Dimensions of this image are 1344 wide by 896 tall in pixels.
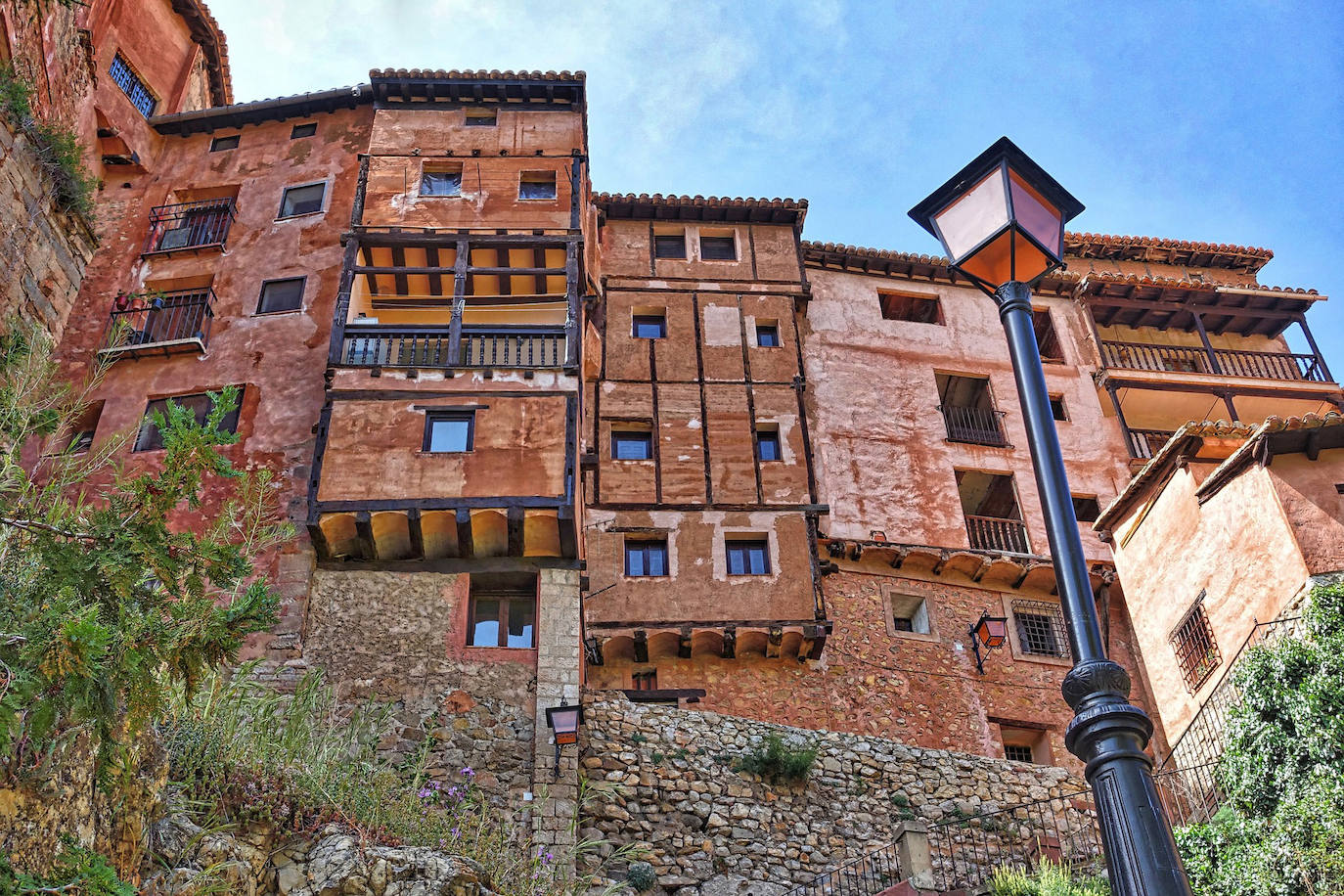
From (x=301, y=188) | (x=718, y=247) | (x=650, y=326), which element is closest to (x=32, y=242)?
(x=301, y=188)

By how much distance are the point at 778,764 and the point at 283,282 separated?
12.7 m

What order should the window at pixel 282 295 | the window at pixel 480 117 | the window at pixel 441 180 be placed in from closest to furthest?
the window at pixel 282 295 → the window at pixel 441 180 → the window at pixel 480 117

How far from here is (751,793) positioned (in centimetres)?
1662

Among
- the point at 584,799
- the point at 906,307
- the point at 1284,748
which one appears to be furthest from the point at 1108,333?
the point at 584,799

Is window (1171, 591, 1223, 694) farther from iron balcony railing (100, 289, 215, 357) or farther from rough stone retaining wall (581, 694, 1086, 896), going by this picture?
iron balcony railing (100, 289, 215, 357)

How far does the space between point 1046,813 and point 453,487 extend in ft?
33.5

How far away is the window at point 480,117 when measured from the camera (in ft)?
78.8

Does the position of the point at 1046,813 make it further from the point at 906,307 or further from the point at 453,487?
the point at 906,307

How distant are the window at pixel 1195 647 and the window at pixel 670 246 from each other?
15.0 m

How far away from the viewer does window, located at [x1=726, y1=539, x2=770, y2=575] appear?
76.0ft

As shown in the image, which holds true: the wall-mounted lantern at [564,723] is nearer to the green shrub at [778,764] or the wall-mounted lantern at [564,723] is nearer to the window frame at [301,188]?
the green shrub at [778,764]

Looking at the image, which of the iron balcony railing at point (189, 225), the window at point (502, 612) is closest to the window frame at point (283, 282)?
the iron balcony railing at point (189, 225)

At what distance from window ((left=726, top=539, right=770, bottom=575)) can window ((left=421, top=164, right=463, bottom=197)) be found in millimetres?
8812

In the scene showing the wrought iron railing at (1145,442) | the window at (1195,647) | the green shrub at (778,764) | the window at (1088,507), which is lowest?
the green shrub at (778,764)
